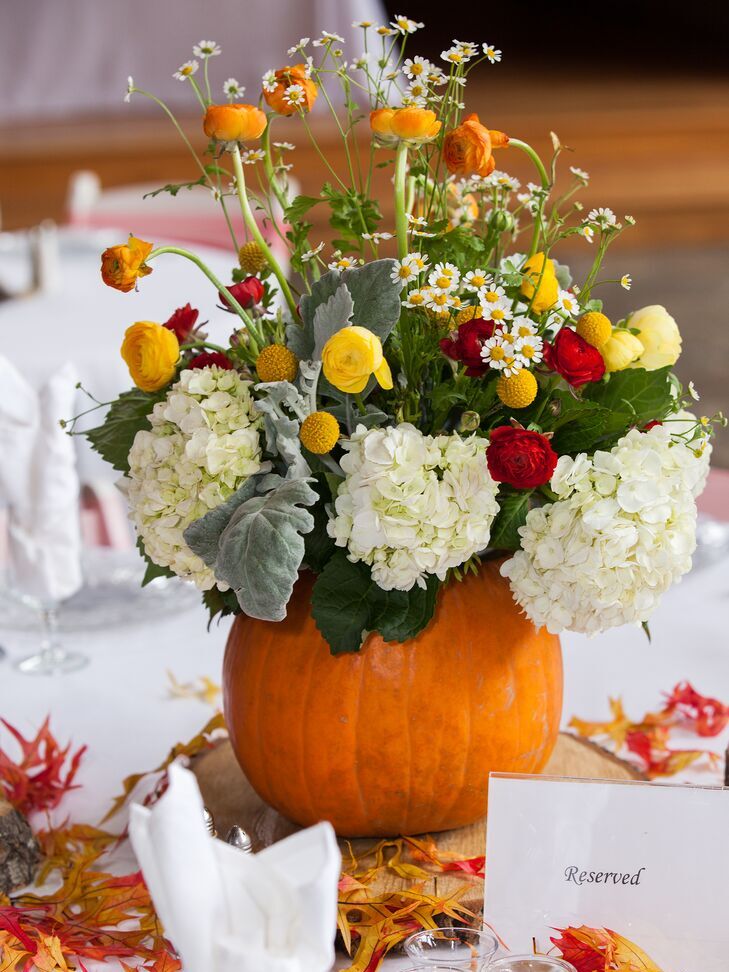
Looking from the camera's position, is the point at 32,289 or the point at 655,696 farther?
the point at 32,289

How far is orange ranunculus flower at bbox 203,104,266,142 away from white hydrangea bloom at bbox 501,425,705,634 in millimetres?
310

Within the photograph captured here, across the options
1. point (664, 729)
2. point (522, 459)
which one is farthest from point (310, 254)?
point (664, 729)

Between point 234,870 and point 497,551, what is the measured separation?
0.43 m

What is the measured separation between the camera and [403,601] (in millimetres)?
914

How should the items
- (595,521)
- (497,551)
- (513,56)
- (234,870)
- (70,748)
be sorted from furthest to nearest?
(513,56) < (70,748) < (497,551) < (595,521) < (234,870)

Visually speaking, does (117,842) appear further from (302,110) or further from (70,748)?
(302,110)

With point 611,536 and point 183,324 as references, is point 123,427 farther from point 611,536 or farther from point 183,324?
point 611,536

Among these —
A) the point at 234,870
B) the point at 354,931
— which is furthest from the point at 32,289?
the point at 234,870

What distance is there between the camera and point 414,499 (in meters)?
0.84

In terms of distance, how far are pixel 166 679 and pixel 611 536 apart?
2.18 ft

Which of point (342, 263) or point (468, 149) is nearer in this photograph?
point (468, 149)

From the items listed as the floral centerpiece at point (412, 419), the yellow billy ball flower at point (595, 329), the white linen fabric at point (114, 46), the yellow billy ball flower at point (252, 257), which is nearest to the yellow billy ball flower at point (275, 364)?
the floral centerpiece at point (412, 419)

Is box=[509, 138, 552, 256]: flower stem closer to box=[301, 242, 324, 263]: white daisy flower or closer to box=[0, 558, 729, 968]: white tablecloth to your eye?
box=[301, 242, 324, 263]: white daisy flower

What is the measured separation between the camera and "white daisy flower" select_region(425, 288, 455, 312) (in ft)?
2.77
